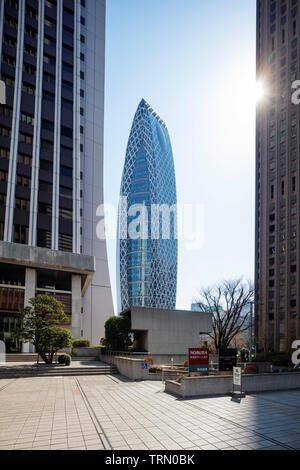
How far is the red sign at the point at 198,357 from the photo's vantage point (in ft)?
63.4

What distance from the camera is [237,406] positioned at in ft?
48.8

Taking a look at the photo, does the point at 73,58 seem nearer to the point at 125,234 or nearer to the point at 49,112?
the point at 49,112

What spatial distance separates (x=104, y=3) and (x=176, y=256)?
108331 millimetres

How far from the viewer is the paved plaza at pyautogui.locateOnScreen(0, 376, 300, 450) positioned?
31.7 ft

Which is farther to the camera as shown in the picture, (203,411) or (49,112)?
(49,112)

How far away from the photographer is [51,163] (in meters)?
51.4

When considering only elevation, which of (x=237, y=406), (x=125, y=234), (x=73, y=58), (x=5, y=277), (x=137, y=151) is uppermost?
(x=137, y=151)

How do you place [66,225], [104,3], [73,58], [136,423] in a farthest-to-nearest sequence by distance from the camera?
[104,3], [73,58], [66,225], [136,423]

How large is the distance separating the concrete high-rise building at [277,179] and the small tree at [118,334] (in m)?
52.2

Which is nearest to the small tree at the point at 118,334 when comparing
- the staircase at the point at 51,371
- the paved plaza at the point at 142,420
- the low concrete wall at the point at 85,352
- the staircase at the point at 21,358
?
the low concrete wall at the point at 85,352

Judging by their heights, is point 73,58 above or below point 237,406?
above

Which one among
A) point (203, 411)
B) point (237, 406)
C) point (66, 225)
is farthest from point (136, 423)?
point (66, 225)

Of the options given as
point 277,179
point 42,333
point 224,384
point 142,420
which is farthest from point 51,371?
point 277,179
